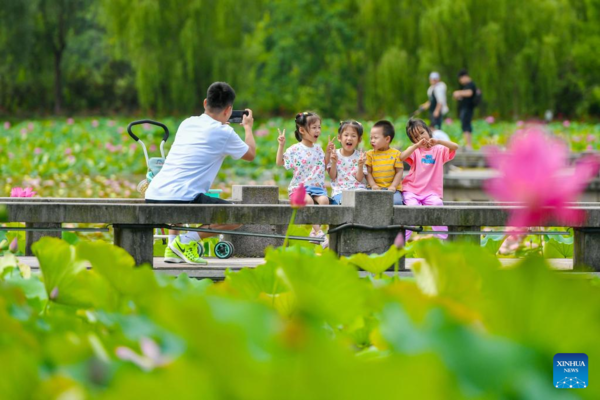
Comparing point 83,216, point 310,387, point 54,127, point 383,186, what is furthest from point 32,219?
point 54,127

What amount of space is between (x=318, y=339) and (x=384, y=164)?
16.7ft

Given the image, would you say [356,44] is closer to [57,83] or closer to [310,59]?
[310,59]

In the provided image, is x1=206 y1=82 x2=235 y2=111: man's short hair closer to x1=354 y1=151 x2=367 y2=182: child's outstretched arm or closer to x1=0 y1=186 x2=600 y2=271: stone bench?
x1=0 y1=186 x2=600 y2=271: stone bench

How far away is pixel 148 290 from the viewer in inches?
57.8

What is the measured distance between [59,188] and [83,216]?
352 inches

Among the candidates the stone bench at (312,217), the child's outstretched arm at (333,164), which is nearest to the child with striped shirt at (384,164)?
the child's outstretched arm at (333,164)

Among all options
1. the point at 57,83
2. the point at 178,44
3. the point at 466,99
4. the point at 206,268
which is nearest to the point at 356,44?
the point at 57,83

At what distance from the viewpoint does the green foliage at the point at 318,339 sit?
81 centimetres

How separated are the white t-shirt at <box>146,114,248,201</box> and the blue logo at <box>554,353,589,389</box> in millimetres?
3725

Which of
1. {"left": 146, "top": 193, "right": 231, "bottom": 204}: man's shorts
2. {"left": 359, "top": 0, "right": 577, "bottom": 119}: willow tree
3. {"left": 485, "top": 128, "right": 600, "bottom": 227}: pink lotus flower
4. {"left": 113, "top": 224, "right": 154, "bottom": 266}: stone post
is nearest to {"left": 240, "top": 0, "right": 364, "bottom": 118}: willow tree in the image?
{"left": 359, "top": 0, "right": 577, "bottom": 119}: willow tree

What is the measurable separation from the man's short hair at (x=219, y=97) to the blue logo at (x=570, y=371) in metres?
3.90

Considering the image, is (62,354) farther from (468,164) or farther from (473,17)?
(473,17)

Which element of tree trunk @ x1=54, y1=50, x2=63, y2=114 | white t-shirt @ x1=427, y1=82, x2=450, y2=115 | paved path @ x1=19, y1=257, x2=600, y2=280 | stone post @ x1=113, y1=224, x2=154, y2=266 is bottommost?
paved path @ x1=19, y1=257, x2=600, y2=280

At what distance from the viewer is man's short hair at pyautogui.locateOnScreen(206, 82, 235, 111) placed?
488 centimetres
